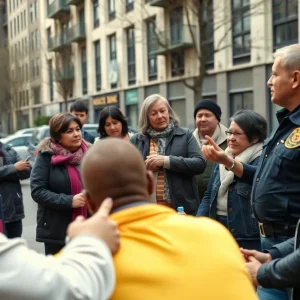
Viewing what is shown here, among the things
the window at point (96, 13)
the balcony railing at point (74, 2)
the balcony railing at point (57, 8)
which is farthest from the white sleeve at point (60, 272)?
the balcony railing at point (57, 8)

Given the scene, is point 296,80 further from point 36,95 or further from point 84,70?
point 36,95

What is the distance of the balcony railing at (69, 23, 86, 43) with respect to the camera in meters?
38.0

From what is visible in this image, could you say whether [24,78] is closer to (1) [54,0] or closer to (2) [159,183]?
(1) [54,0]

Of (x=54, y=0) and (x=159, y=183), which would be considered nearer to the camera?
(x=159, y=183)

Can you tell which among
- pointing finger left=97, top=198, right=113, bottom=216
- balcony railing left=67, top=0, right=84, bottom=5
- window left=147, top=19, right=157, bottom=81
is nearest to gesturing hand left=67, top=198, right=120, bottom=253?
pointing finger left=97, top=198, right=113, bottom=216

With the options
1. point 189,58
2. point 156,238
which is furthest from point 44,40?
point 156,238

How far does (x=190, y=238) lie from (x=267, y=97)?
19.4m

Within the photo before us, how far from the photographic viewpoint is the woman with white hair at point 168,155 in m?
4.44

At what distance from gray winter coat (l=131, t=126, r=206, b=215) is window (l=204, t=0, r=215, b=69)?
17046mm

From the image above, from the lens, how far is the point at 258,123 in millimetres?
4164

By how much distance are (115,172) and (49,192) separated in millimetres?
2874

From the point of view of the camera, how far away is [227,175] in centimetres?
408

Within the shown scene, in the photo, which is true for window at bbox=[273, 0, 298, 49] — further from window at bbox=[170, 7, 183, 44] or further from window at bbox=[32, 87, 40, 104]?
window at bbox=[32, 87, 40, 104]

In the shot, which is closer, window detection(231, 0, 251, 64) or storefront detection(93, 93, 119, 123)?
window detection(231, 0, 251, 64)
